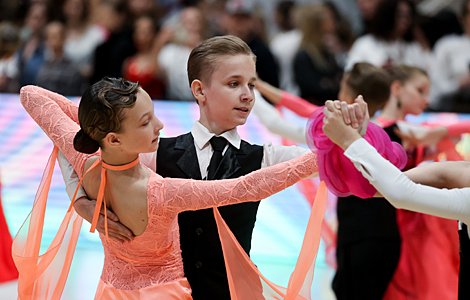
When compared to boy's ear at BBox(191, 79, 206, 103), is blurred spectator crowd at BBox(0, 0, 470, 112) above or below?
above

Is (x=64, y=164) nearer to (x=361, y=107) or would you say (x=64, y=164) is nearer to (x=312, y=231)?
(x=312, y=231)

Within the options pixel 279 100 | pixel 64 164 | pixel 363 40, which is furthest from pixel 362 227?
pixel 363 40

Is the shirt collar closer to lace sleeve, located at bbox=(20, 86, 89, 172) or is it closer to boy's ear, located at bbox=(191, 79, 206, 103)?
boy's ear, located at bbox=(191, 79, 206, 103)

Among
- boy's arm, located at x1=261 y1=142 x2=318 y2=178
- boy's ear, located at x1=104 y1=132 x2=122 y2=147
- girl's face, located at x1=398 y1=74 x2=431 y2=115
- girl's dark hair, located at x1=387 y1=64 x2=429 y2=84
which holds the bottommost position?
boy's ear, located at x1=104 y1=132 x2=122 y2=147

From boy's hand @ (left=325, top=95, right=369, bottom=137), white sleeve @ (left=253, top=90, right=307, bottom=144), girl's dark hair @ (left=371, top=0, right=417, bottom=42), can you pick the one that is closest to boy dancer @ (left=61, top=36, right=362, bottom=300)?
boy's hand @ (left=325, top=95, right=369, bottom=137)

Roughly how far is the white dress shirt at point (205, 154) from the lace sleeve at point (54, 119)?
0.07 m

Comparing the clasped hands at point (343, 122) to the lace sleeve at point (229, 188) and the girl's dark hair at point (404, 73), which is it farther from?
the girl's dark hair at point (404, 73)

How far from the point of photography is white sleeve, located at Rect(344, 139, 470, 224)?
1767 mm

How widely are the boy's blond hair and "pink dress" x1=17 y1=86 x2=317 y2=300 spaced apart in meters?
0.47

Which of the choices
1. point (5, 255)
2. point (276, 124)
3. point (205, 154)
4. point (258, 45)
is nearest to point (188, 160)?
point (205, 154)

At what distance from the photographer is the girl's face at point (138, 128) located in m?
1.81

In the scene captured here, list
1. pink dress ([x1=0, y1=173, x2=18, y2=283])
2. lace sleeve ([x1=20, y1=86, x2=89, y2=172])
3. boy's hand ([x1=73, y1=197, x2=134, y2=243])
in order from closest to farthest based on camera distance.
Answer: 1. boy's hand ([x1=73, y1=197, x2=134, y2=243])
2. lace sleeve ([x1=20, y1=86, x2=89, y2=172])
3. pink dress ([x1=0, y1=173, x2=18, y2=283])

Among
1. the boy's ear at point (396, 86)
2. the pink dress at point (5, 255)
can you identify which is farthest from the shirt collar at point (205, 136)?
the pink dress at point (5, 255)

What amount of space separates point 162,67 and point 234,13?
3.61ft
